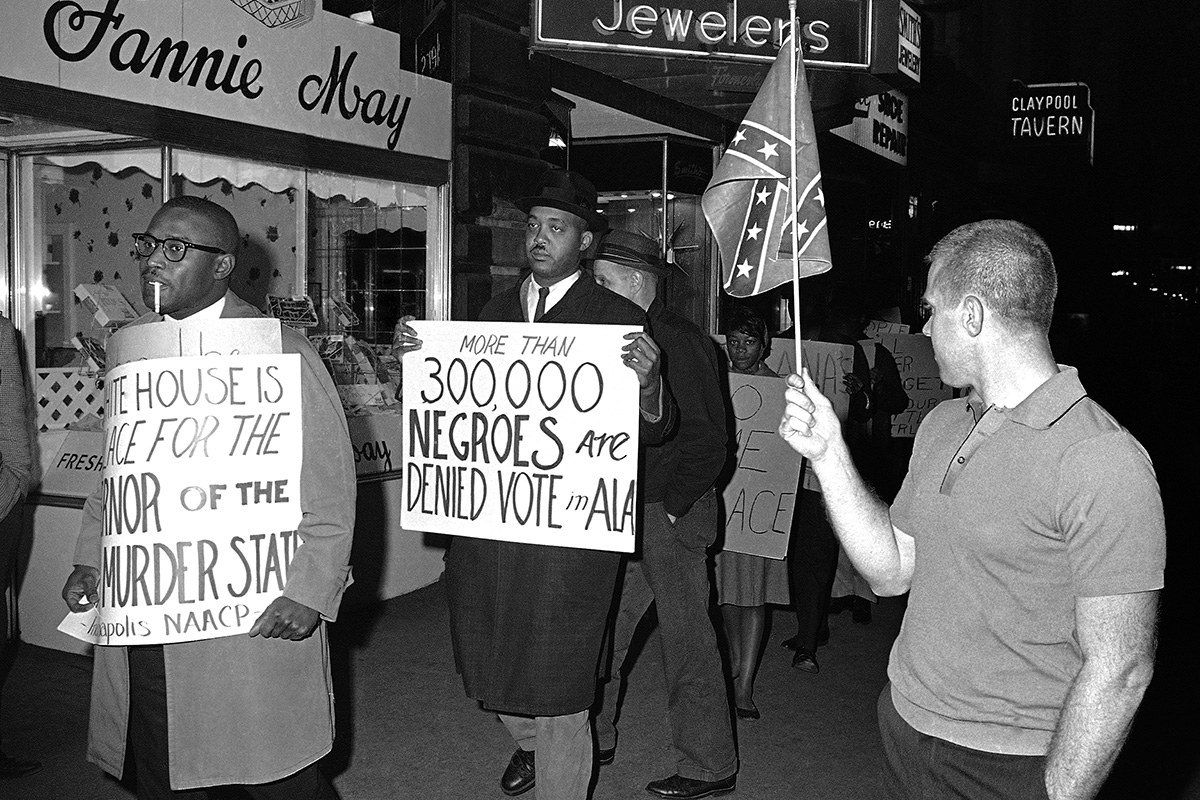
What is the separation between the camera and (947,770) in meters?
2.32

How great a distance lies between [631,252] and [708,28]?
2.83 meters

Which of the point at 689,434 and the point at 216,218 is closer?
the point at 216,218

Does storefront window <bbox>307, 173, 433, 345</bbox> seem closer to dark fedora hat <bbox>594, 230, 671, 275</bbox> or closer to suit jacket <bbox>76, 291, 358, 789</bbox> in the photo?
dark fedora hat <bbox>594, 230, 671, 275</bbox>

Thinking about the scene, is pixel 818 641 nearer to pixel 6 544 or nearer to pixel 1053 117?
pixel 6 544

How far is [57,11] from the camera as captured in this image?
5453 mm

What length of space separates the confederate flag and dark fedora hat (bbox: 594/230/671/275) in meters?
1.81

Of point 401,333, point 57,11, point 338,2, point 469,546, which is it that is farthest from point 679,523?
point 338,2

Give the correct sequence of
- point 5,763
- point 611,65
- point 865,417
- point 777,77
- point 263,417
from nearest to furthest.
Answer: point 777,77 → point 263,417 → point 5,763 → point 865,417 → point 611,65

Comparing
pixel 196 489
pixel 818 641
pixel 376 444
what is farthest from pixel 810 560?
pixel 196 489

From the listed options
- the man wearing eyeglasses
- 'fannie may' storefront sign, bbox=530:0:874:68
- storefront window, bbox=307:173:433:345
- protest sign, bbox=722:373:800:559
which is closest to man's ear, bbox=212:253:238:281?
the man wearing eyeglasses

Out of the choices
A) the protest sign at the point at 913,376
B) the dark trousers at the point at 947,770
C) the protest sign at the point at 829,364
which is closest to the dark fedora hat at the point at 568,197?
the dark trousers at the point at 947,770

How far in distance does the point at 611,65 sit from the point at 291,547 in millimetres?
6165

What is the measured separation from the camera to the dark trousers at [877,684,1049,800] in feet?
7.29

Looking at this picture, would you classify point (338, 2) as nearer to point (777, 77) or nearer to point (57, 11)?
point (57, 11)
